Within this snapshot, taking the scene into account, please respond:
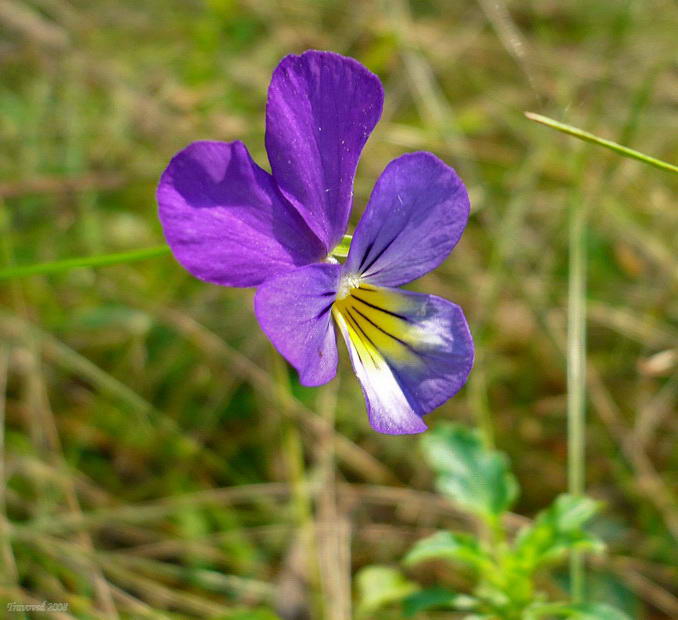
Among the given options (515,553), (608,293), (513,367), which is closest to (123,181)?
(513,367)

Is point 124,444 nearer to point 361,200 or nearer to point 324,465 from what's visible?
point 324,465

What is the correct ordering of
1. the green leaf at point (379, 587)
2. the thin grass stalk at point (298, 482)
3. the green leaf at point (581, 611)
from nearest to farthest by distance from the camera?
the green leaf at point (581, 611) → the green leaf at point (379, 587) → the thin grass stalk at point (298, 482)

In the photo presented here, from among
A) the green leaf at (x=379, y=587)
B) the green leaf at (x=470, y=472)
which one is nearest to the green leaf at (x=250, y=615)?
the green leaf at (x=379, y=587)

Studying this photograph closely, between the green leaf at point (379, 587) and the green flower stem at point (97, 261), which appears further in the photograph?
the green leaf at point (379, 587)

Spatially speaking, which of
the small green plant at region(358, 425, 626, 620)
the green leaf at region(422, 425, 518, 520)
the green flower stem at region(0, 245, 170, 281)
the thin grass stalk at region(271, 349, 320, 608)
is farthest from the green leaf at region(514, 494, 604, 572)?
the green flower stem at region(0, 245, 170, 281)

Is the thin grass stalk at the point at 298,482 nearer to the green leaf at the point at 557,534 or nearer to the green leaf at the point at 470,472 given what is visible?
the green leaf at the point at 470,472

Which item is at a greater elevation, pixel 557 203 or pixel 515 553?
pixel 557 203

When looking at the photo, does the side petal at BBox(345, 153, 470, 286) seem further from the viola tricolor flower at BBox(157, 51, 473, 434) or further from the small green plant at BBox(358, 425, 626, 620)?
the small green plant at BBox(358, 425, 626, 620)
